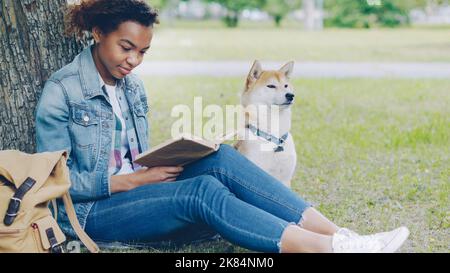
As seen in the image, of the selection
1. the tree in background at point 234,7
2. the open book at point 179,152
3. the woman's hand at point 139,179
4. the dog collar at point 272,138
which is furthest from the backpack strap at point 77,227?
the tree in background at point 234,7

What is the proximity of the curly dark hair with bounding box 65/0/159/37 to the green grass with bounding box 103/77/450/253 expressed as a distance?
44.2 inches

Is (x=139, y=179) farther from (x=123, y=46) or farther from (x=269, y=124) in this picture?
(x=269, y=124)

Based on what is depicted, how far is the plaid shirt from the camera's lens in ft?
11.5

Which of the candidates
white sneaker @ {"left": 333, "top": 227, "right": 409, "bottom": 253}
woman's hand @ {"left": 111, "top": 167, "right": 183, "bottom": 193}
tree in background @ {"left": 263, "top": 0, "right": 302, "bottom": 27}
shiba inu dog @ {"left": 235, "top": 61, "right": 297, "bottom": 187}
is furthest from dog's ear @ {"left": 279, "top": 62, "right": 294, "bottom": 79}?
tree in background @ {"left": 263, "top": 0, "right": 302, "bottom": 27}

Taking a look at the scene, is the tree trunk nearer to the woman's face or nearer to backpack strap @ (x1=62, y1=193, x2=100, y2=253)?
the woman's face

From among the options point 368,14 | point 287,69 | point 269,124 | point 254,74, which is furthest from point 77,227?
point 368,14

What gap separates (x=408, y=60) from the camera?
1351 centimetres

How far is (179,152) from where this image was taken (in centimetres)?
328

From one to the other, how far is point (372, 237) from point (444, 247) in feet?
2.98

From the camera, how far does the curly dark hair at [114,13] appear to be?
3.42 metres

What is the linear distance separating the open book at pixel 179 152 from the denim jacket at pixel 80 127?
225mm

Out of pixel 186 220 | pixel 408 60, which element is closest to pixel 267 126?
pixel 186 220

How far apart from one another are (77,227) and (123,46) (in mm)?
874

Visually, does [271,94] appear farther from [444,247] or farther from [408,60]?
[408,60]
